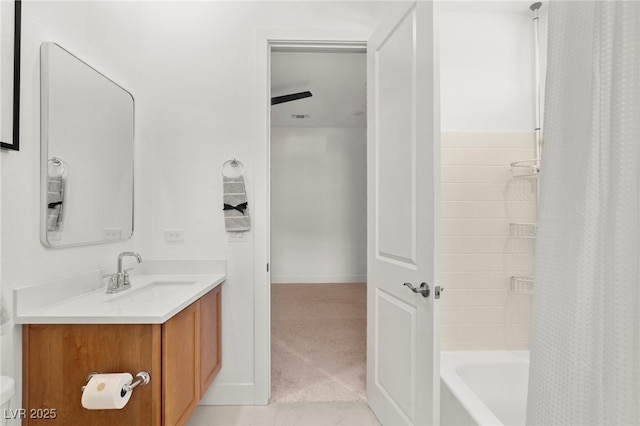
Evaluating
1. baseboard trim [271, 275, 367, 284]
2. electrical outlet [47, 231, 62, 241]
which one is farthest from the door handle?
baseboard trim [271, 275, 367, 284]

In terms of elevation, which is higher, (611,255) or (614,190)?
(614,190)

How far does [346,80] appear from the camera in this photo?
162 inches

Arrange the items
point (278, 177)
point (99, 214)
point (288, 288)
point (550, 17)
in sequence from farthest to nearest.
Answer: point (278, 177) < point (288, 288) < point (99, 214) < point (550, 17)

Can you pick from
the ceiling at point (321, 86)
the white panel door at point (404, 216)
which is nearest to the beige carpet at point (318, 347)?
the white panel door at point (404, 216)

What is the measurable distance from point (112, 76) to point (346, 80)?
2.66 meters

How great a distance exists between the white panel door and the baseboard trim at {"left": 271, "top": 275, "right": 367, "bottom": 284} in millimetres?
4051

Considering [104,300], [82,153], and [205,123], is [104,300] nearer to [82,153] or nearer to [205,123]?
[82,153]

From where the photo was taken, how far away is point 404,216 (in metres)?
1.76

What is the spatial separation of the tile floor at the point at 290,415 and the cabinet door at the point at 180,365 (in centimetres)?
43

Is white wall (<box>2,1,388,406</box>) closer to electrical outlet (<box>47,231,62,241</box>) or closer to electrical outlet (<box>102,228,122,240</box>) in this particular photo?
electrical outlet (<box>102,228,122,240</box>)

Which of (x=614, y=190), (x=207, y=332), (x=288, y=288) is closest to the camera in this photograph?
(x=614, y=190)

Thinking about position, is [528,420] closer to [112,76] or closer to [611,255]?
[611,255]

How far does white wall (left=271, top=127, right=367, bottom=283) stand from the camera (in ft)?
20.6

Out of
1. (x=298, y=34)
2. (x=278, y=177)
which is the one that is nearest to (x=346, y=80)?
(x=298, y=34)
